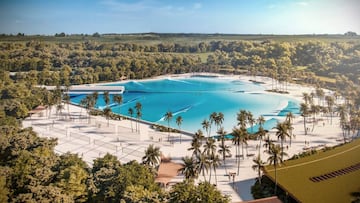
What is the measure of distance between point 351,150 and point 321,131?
28.5ft

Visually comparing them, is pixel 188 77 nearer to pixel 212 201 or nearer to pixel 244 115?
pixel 244 115

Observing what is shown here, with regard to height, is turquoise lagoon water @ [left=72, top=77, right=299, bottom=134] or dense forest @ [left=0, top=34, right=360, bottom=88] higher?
dense forest @ [left=0, top=34, right=360, bottom=88]

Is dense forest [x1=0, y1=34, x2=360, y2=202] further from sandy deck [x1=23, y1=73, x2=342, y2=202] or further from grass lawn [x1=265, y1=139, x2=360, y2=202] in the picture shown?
grass lawn [x1=265, y1=139, x2=360, y2=202]

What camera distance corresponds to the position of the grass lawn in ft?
39.3

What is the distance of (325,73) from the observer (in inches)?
1679

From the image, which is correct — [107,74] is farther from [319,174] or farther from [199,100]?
[319,174]

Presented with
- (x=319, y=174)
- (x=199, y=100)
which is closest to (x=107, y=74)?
(x=199, y=100)

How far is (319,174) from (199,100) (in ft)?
80.8

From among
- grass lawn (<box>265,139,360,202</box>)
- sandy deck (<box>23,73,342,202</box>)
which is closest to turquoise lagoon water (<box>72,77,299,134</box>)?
sandy deck (<box>23,73,342,202</box>)

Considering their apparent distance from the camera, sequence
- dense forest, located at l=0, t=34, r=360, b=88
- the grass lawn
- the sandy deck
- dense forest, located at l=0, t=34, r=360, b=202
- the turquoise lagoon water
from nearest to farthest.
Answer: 1. dense forest, located at l=0, t=34, r=360, b=202
2. the grass lawn
3. the sandy deck
4. the turquoise lagoon water
5. dense forest, located at l=0, t=34, r=360, b=88

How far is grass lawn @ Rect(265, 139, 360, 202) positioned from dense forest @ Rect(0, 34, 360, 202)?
3716mm

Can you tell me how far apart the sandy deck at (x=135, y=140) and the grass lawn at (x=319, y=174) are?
212 centimetres

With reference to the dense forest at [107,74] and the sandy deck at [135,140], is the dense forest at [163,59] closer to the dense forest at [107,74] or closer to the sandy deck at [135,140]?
the dense forest at [107,74]

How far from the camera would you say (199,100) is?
3769 centimetres
